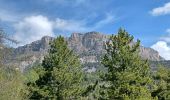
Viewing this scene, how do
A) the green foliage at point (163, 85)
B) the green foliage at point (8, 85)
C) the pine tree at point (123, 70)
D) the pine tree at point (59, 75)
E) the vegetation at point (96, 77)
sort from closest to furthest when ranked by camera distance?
the green foliage at point (8, 85)
the vegetation at point (96, 77)
the pine tree at point (123, 70)
the pine tree at point (59, 75)
the green foliage at point (163, 85)

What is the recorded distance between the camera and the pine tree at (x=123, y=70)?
42.5 m

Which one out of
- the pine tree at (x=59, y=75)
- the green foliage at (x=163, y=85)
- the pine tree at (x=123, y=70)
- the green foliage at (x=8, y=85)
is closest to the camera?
the green foliage at (x=8, y=85)

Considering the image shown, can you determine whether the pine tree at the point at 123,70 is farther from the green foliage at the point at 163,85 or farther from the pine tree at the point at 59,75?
the pine tree at the point at 59,75

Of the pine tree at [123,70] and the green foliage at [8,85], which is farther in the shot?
the pine tree at [123,70]

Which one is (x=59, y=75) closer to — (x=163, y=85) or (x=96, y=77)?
(x=96, y=77)

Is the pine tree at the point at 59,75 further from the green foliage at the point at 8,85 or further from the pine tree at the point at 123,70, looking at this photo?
the green foliage at the point at 8,85

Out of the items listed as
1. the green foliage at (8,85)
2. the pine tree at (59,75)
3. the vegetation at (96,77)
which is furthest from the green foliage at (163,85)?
the green foliage at (8,85)

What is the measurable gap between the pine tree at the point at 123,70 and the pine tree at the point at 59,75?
8.37 meters

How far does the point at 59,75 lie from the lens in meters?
50.8

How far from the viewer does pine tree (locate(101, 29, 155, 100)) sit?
140 feet

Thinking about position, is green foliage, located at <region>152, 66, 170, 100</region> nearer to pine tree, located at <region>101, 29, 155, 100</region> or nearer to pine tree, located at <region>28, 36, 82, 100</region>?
pine tree, located at <region>101, 29, 155, 100</region>

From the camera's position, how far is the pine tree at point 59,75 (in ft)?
168

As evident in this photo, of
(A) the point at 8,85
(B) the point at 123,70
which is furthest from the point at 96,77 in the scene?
(A) the point at 8,85

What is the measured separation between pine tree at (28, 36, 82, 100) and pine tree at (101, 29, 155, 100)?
27.5 feet
